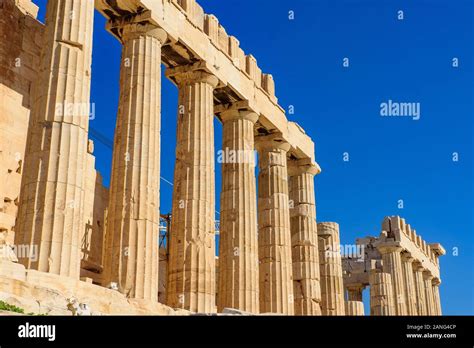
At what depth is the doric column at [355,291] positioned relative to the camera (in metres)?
54.1

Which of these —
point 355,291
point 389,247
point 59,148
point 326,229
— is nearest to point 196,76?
point 59,148

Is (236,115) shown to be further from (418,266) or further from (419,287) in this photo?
(419,287)

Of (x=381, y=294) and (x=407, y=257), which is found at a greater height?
(x=407, y=257)

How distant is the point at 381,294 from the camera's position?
48.0 metres

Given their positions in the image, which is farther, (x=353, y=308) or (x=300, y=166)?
(x=353, y=308)

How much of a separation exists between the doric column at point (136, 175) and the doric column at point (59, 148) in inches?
114

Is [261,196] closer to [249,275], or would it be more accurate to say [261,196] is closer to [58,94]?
[249,275]

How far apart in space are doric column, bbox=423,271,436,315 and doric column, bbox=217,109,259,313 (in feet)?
99.7

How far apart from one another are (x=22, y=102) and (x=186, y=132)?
612 cm

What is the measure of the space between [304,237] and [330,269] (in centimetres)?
423

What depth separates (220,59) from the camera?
29875mm

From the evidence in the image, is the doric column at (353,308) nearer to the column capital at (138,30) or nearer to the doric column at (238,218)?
the doric column at (238,218)

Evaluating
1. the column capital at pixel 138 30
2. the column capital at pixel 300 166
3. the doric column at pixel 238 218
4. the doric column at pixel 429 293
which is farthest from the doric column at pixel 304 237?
the doric column at pixel 429 293
